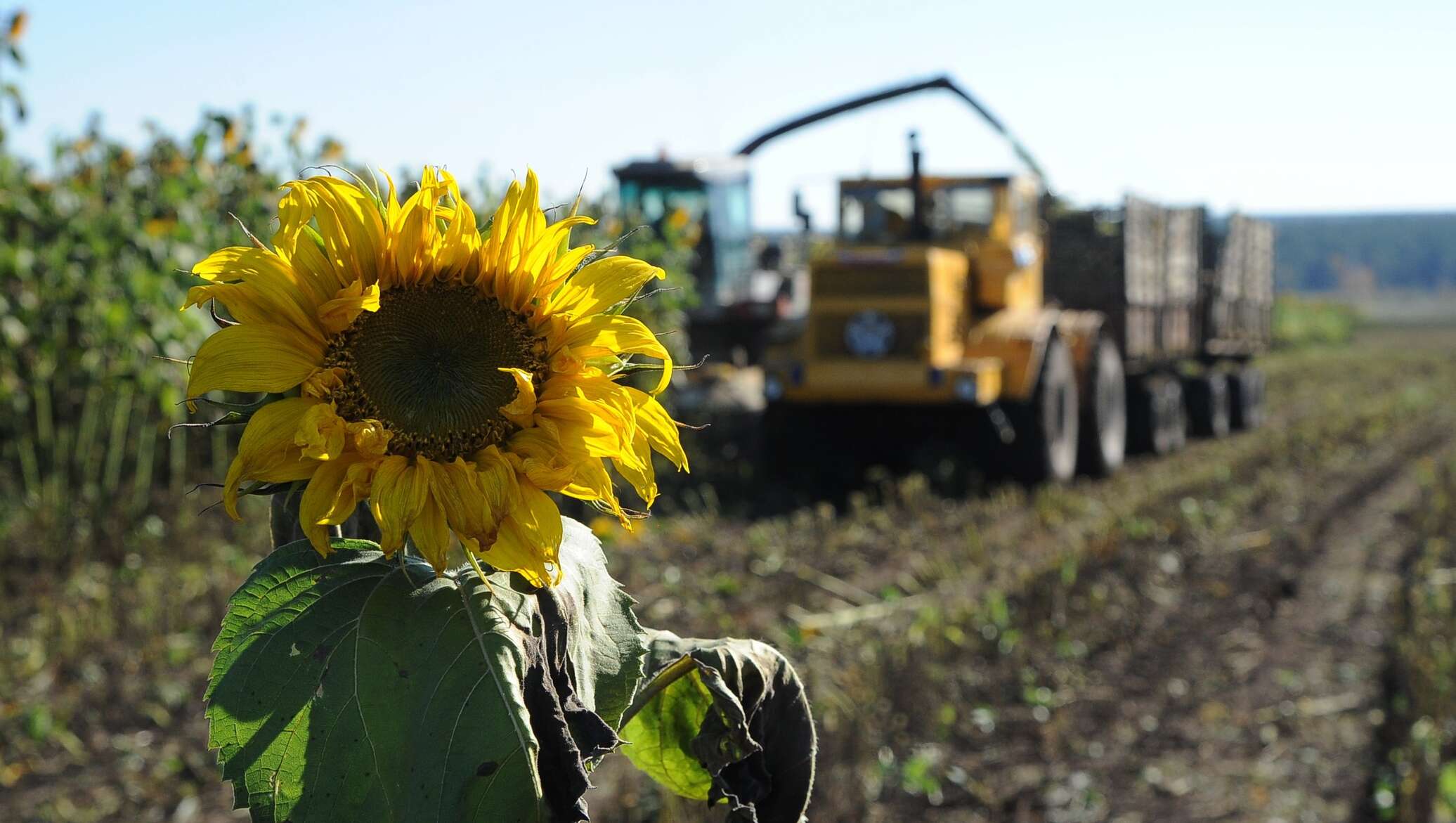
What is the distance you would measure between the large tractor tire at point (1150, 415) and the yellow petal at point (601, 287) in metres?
11.6

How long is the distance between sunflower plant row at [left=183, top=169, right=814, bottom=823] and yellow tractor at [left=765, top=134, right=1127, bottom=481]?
26.3 ft

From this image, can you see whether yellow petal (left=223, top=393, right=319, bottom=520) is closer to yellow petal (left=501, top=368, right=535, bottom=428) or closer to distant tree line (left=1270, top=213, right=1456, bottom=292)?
yellow petal (left=501, top=368, right=535, bottom=428)

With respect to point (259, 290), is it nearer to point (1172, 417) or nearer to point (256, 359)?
point (256, 359)

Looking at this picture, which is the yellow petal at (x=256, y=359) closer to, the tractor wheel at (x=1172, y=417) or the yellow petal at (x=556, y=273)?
the yellow petal at (x=556, y=273)

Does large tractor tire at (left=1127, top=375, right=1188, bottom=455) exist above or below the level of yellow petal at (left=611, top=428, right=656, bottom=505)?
below

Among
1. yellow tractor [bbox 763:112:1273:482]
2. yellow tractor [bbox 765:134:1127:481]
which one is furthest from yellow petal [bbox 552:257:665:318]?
yellow tractor [bbox 765:134:1127:481]

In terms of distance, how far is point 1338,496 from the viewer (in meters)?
9.84

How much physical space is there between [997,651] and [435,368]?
16.2ft

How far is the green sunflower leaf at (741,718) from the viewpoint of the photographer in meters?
1.04

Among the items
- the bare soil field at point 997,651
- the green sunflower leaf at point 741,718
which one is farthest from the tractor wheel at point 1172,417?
the green sunflower leaf at point 741,718

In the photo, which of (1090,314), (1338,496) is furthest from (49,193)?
(1338,496)

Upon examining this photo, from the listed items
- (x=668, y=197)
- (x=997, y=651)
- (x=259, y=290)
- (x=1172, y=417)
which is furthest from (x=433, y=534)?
(x=668, y=197)

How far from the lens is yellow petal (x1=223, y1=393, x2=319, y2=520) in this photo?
3.00 feet

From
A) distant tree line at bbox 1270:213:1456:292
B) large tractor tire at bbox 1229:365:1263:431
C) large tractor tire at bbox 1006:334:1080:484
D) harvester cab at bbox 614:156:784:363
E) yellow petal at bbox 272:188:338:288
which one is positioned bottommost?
distant tree line at bbox 1270:213:1456:292
